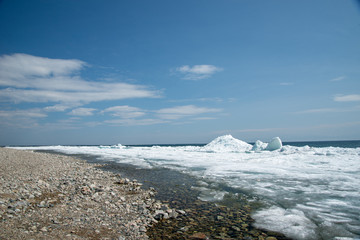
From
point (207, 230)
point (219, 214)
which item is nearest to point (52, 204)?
point (207, 230)

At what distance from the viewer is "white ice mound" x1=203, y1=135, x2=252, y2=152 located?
115 feet

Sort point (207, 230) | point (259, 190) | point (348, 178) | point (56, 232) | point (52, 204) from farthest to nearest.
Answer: point (348, 178)
point (259, 190)
point (52, 204)
point (207, 230)
point (56, 232)

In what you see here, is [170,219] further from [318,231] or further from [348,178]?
[348,178]

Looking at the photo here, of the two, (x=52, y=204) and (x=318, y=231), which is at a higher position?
(x=52, y=204)

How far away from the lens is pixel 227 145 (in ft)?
122

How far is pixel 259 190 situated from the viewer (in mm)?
7605

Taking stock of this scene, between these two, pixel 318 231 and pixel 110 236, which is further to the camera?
pixel 318 231

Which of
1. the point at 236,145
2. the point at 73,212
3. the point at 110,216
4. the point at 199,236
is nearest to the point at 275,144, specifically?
the point at 236,145

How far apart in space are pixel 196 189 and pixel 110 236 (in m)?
4.53

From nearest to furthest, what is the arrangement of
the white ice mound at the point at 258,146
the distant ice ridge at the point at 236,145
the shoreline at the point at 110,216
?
the shoreline at the point at 110,216 < the distant ice ridge at the point at 236,145 < the white ice mound at the point at 258,146

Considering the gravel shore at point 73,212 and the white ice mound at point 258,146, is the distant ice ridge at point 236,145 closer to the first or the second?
the white ice mound at point 258,146

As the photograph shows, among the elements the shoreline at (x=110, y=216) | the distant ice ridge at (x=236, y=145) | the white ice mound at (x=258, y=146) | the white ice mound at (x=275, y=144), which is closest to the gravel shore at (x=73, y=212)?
the shoreline at (x=110, y=216)

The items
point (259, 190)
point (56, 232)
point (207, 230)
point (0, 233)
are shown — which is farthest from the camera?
point (259, 190)

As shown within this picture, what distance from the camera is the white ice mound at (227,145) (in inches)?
1379
